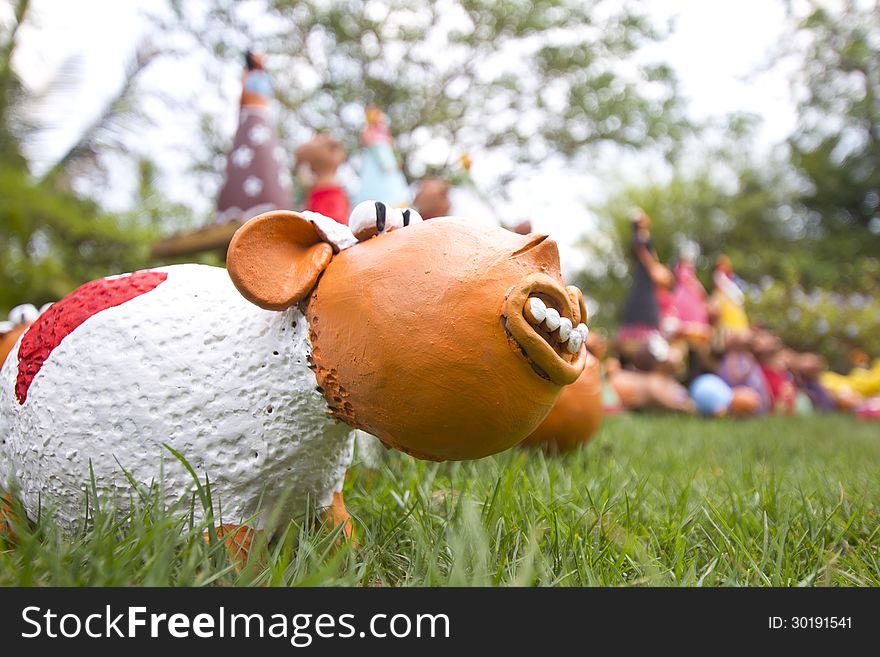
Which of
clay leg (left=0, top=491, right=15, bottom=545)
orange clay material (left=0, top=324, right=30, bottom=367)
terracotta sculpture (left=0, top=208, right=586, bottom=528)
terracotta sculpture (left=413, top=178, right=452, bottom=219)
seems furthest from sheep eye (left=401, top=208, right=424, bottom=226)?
terracotta sculpture (left=413, top=178, right=452, bottom=219)

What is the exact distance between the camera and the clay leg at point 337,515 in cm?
125

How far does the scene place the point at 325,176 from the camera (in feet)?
9.27

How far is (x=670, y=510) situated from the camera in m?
1.46

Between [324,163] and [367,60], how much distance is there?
7.45 m

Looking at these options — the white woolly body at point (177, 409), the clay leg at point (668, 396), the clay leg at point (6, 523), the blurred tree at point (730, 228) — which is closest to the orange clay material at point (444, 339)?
the white woolly body at point (177, 409)

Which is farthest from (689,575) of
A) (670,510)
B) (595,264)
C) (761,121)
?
(595,264)

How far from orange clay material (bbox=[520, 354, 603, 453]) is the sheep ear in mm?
1355

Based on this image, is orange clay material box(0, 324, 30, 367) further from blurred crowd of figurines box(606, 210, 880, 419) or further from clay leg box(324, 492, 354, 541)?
blurred crowd of figurines box(606, 210, 880, 419)

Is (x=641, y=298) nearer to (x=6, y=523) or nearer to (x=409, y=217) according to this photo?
(x=409, y=217)

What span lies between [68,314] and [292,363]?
45cm

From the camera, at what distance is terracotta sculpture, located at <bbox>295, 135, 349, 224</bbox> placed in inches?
109

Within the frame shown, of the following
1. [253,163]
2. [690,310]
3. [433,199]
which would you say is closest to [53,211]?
[253,163]
